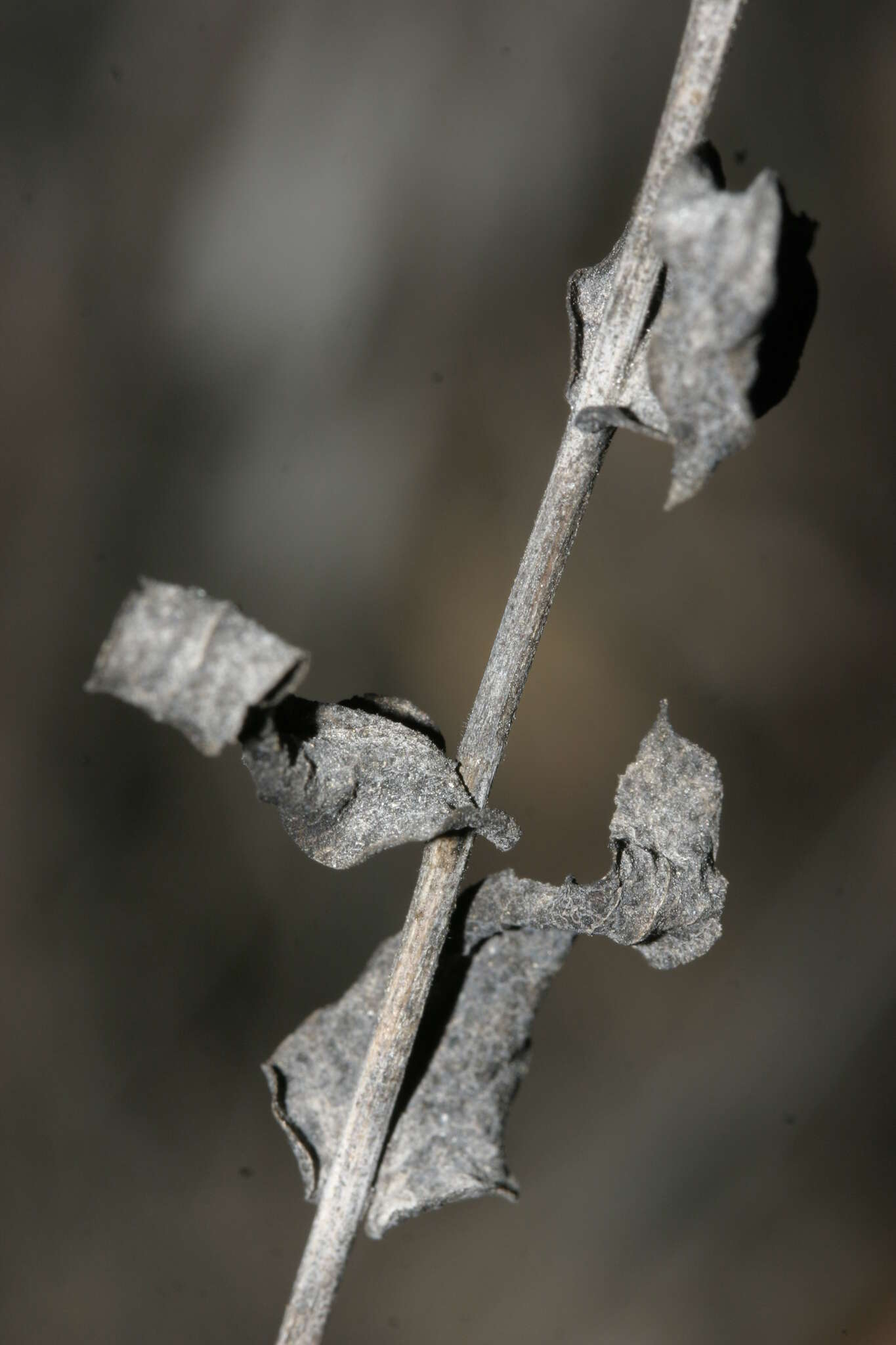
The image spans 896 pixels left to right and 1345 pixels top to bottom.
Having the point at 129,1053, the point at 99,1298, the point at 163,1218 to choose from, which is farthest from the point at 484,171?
the point at 99,1298

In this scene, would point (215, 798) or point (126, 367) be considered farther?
point (215, 798)

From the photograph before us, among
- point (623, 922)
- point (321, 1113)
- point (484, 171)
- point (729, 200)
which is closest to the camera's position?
point (729, 200)

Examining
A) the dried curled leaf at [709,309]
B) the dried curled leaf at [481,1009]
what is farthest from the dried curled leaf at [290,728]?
the dried curled leaf at [709,309]

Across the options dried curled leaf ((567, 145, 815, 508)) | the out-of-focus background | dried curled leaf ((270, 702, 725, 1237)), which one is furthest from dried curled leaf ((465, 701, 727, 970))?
the out-of-focus background

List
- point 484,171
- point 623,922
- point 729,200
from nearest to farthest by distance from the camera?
point 729,200 < point 623,922 < point 484,171

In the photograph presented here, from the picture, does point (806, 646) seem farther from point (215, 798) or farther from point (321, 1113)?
point (321, 1113)

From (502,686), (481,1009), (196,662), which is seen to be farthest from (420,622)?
(196,662)

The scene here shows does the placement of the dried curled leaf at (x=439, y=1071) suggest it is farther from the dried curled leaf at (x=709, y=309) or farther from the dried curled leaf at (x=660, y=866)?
the dried curled leaf at (x=709, y=309)

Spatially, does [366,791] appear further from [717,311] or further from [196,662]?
[717,311]

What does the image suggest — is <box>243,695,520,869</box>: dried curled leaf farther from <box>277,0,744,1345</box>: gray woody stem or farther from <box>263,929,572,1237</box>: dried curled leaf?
<box>263,929,572,1237</box>: dried curled leaf
